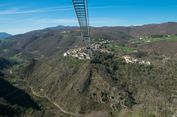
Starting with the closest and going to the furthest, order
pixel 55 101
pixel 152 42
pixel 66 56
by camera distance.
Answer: pixel 55 101 < pixel 66 56 < pixel 152 42

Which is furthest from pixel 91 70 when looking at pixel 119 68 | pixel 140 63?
pixel 140 63

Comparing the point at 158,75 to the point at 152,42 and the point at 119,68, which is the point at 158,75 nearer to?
the point at 119,68

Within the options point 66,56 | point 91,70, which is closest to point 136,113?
point 91,70

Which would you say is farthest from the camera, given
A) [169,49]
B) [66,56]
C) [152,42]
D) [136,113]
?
[152,42]

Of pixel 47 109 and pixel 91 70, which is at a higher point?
pixel 91 70

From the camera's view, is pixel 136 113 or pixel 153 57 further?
pixel 153 57

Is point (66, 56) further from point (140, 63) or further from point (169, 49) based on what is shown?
point (169, 49)

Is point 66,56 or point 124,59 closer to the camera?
point 124,59

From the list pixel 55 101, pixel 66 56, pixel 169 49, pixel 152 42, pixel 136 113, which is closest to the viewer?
pixel 136 113

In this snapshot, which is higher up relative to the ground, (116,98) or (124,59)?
(124,59)
